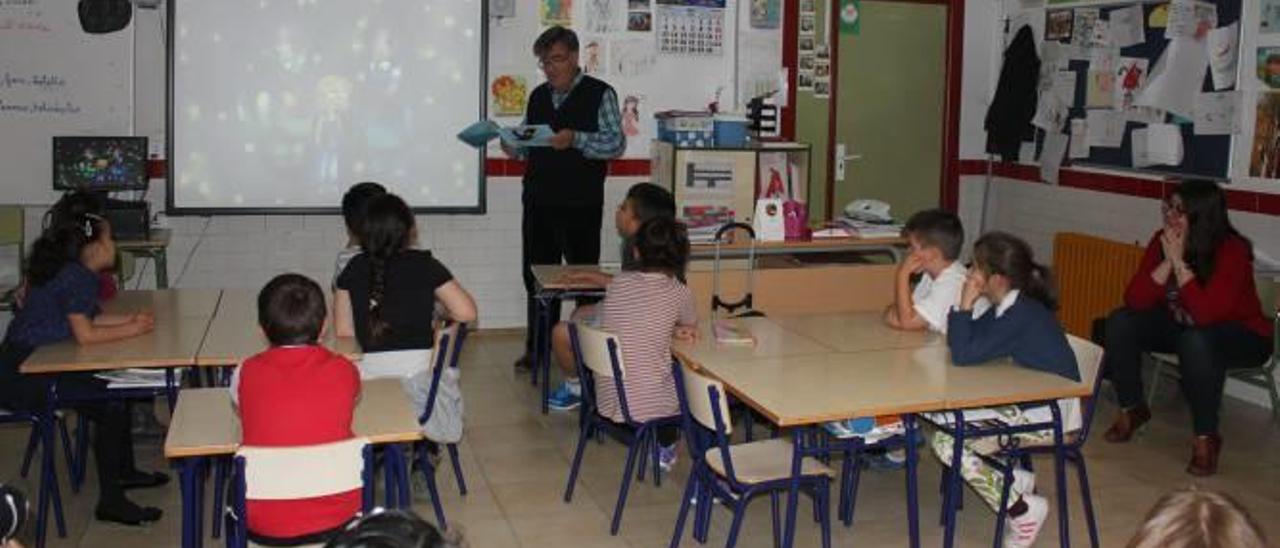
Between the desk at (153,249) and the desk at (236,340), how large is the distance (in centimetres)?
172

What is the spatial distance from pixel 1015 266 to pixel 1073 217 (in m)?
3.79

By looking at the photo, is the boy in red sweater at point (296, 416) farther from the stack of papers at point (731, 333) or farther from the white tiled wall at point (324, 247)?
the white tiled wall at point (324, 247)

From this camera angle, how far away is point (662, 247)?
4.57 m

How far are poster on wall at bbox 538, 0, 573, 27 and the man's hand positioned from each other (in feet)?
3.79

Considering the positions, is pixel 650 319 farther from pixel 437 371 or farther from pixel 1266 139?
pixel 1266 139

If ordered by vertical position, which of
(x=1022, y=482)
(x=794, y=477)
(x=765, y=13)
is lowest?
(x=1022, y=482)

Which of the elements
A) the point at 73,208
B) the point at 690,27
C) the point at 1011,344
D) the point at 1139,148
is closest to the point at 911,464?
the point at 1011,344

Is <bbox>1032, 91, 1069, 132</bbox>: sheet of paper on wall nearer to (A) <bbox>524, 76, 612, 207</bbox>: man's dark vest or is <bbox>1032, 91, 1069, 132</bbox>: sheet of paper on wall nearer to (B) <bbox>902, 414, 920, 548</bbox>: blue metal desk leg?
(A) <bbox>524, 76, 612, 207</bbox>: man's dark vest

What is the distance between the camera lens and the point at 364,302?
13.8 ft

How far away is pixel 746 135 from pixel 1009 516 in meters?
3.49

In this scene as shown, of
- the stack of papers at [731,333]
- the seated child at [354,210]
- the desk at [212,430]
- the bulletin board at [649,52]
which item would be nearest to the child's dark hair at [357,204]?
the seated child at [354,210]

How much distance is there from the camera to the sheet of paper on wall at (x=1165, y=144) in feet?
22.5

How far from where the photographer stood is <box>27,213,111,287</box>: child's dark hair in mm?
4273

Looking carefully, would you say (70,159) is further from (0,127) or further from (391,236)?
(391,236)
